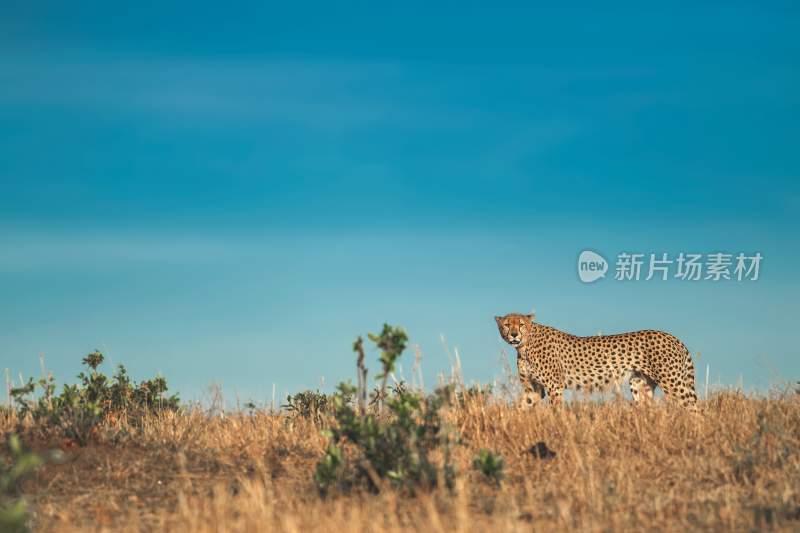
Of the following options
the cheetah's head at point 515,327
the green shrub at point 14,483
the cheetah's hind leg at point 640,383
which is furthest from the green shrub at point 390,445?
the cheetah's hind leg at point 640,383

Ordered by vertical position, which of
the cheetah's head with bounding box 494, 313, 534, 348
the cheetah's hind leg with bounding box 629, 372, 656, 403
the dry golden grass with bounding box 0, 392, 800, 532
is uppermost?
the cheetah's head with bounding box 494, 313, 534, 348

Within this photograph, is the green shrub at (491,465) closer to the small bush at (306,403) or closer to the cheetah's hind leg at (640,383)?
the small bush at (306,403)

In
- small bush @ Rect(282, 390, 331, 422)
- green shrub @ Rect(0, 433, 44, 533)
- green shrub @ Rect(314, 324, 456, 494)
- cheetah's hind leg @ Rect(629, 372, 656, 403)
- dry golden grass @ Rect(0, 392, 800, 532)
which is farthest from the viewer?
cheetah's hind leg @ Rect(629, 372, 656, 403)

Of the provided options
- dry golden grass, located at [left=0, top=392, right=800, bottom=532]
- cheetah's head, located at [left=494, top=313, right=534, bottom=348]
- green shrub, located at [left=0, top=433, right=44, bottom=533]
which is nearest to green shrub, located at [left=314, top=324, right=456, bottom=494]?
dry golden grass, located at [left=0, top=392, right=800, bottom=532]

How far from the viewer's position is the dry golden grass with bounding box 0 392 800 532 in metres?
5.85

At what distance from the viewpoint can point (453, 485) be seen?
6.61m

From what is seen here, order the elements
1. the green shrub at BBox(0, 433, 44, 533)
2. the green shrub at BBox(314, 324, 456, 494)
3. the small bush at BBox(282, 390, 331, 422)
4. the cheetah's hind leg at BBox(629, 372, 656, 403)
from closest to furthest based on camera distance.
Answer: the green shrub at BBox(0, 433, 44, 533) → the green shrub at BBox(314, 324, 456, 494) → the small bush at BBox(282, 390, 331, 422) → the cheetah's hind leg at BBox(629, 372, 656, 403)

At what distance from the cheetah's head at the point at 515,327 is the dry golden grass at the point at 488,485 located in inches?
126

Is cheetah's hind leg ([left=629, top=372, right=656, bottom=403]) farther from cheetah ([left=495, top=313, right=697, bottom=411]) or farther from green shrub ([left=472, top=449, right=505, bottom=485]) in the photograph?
green shrub ([left=472, top=449, right=505, bottom=485])

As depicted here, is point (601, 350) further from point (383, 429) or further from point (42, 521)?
point (42, 521)

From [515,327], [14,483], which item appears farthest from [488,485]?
[515,327]

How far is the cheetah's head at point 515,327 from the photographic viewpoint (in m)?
12.6

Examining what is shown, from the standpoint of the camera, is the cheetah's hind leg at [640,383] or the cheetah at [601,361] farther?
the cheetah's hind leg at [640,383]

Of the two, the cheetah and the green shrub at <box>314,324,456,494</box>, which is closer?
the green shrub at <box>314,324,456,494</box>
